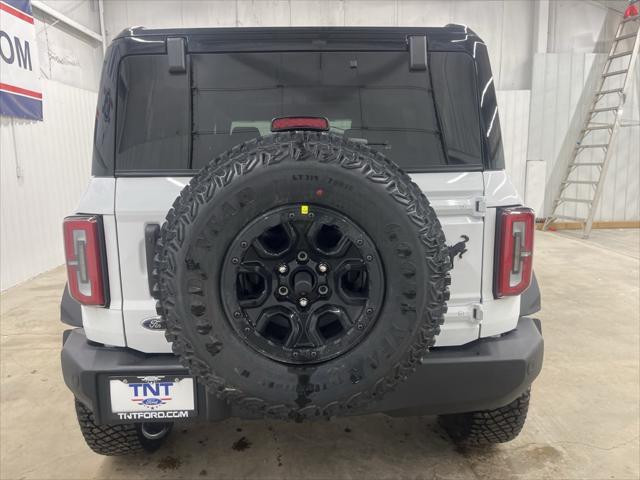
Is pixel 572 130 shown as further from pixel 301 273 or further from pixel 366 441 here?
pixel 301 273

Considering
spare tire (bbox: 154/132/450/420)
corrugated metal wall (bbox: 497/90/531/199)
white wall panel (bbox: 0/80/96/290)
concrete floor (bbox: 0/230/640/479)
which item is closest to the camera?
spare tire (bbox: 154/132/450/420)

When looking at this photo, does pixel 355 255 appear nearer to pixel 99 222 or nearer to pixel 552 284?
pixel 99 222

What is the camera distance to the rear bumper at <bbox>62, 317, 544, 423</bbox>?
5.20 feet

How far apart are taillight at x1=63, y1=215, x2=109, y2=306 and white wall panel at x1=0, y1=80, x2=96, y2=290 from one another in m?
4.39

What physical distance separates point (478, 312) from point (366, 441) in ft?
3.32

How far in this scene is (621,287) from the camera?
4965 mm

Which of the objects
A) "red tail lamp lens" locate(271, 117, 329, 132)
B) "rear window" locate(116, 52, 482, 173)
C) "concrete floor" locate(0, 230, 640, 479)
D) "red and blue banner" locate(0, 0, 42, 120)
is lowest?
"concrete floor" locate(0, 230, 640, 479)

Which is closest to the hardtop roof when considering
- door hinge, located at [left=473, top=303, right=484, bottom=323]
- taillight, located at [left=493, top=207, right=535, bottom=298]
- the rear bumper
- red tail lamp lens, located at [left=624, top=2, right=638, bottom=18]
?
taillight, located at [left=493, top=207, right=535, bottom=298]

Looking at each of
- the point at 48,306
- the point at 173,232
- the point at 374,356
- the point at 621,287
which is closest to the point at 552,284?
the point at 621,287

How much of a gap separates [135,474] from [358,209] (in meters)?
1.61

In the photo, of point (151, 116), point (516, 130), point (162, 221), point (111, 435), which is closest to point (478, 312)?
point (162, 221)

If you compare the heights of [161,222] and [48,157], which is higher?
[48,157]

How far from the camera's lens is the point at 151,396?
1587 millimetres

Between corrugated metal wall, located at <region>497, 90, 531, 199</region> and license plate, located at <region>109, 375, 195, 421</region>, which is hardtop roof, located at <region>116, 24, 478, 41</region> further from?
corrugated metal wall, located at <region>497, 90, 531, 199</region>
